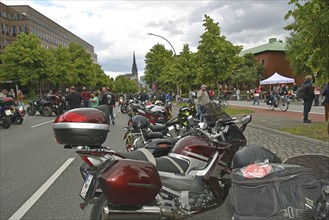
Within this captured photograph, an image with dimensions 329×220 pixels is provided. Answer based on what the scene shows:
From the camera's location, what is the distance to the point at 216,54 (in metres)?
20.4

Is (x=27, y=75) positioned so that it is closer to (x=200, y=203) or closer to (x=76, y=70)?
(x=76, y=70)

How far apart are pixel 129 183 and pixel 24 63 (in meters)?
53.4

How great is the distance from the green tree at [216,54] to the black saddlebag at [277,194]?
740 inches

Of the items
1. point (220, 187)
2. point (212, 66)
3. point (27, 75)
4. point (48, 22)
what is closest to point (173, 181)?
point (220, 187)

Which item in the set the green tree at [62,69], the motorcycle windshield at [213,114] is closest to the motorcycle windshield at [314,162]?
the motorcycle windshield at [213,114]

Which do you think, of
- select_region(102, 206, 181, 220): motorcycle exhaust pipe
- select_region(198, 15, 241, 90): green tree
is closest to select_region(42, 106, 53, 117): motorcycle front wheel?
select_region(198, 15, 241, 90): green tree

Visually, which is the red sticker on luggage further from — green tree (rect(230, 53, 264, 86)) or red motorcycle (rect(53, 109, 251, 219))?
green tree (rect(230, 53, 264, 86))

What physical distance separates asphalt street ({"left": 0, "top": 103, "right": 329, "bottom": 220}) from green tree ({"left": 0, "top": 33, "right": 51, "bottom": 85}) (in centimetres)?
4276

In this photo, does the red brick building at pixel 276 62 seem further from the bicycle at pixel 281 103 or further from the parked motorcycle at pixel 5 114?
the parked motorcycle at pixel 5 114

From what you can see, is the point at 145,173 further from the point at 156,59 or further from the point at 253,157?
the point at 156,59

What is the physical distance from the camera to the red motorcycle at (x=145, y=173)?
2410 mm

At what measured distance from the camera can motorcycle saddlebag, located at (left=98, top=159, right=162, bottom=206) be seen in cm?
232

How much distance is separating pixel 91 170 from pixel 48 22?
103 m

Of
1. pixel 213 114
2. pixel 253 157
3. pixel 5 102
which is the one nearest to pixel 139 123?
pixel 213 114
